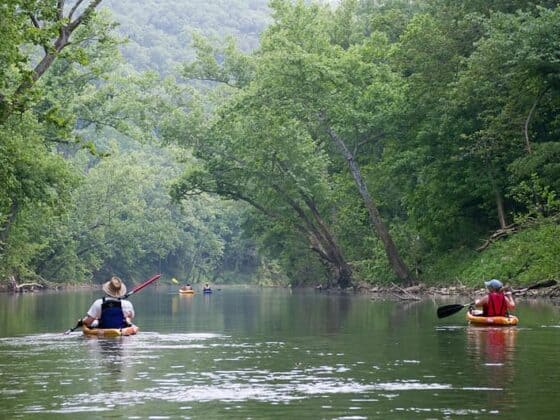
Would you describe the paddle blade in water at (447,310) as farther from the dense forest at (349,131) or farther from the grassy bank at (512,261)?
the dense forest at (349,131)

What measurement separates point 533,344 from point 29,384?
34.3 feet

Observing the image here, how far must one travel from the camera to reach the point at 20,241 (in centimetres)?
7112

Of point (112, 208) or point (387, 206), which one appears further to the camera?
point (112, 208)

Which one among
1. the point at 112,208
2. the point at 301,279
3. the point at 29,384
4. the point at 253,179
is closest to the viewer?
the point at 29,384

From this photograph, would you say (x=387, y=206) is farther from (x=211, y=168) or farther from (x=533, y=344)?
(x=533, y=344)

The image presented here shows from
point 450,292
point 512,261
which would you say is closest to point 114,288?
point 512,261

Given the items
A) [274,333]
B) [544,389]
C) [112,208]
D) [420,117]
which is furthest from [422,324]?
[112,208]

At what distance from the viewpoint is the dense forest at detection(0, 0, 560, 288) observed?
4162cm

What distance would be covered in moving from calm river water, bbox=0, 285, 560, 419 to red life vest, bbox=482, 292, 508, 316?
3.12 feet

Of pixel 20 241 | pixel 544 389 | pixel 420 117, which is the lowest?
pixel 544 389

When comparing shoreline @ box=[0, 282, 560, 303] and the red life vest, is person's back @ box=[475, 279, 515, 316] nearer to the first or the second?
the red life vest

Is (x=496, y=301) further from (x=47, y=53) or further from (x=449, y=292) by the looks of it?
(x=449, y=292)

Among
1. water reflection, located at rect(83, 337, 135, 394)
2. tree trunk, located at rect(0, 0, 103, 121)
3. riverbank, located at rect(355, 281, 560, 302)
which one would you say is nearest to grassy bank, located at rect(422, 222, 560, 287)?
riverbank, located at rect(355, 281, 560, 302)

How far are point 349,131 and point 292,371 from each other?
40343 millimetres
